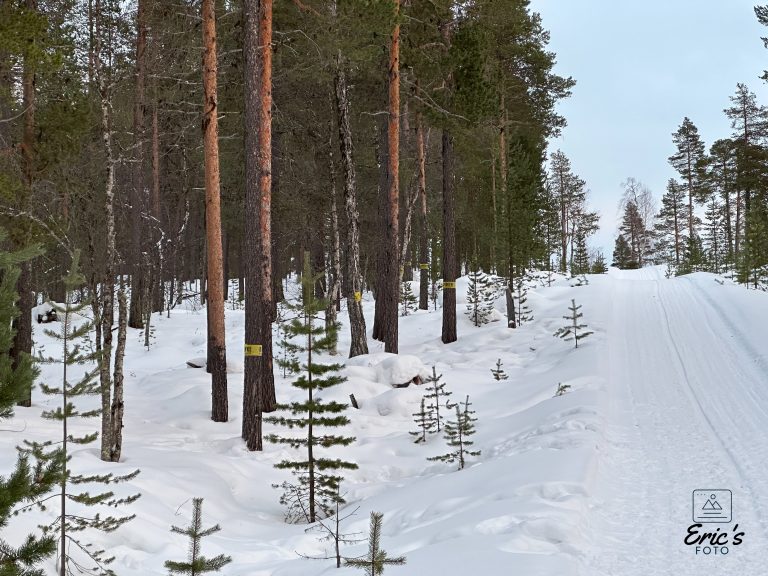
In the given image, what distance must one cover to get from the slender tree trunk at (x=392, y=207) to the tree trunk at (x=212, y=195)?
492cm

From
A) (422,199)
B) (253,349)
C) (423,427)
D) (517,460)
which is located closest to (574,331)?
(423,427)

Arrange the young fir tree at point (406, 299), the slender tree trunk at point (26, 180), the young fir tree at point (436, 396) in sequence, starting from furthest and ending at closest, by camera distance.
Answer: the young fir tree at point (406, 299) < the slender tree trunk at point (26, 180) < the young fir tree at point (436, 396)

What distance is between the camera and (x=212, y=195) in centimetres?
1074

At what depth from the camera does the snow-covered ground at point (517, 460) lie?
193 inches

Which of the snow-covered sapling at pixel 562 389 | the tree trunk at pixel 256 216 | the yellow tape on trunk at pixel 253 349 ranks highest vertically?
the tree trunk at pixel 256 216

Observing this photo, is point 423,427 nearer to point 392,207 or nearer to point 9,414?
point 392,207

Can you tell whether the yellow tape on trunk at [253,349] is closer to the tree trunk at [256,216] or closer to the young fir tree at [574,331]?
the tree trunk at [256,216]

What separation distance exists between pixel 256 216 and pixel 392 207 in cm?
533

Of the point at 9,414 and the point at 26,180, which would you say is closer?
the point at 9,414

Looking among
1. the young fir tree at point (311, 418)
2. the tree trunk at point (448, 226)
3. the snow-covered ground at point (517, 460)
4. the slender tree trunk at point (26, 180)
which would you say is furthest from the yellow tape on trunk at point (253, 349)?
the tree trunk at point (448, 226)

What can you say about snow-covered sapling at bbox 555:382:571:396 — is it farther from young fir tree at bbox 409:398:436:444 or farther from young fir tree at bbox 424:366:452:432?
young fir tree at bbox 409:398:436:444

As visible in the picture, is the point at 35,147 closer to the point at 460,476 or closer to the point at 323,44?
the point at 323,44

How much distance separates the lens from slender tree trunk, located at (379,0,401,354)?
14.3m

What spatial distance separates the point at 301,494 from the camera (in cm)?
804
